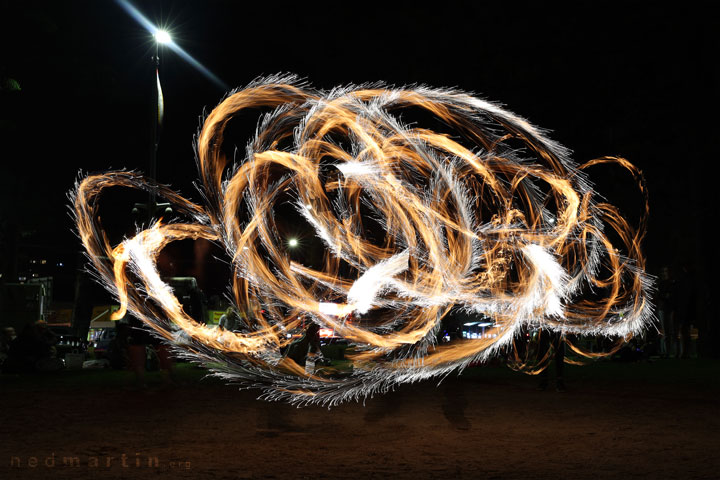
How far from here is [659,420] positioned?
30.1 feet

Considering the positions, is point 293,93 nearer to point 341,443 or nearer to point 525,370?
point 341,443

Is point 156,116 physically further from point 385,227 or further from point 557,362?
point 557,362

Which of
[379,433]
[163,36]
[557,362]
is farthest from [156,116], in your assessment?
[379,433]

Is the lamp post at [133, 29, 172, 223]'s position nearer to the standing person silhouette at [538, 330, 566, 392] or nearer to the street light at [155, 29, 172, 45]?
the street light at [155, 29, 172, 45]

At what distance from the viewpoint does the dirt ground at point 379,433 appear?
6582 mm

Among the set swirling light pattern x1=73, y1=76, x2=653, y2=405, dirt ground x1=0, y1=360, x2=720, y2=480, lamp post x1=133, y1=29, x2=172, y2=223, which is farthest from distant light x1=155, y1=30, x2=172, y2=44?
dirt ground x1=0, y1=360, x2=720, y2=480

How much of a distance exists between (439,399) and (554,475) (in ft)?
17.4

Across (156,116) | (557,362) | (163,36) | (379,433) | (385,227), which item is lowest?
(379,433)

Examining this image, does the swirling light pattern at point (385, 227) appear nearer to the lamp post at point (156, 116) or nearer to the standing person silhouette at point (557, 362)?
the standing person silhouette at point (557, 362)

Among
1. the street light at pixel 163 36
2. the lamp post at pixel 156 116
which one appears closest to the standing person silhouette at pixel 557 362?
the lamp post at pixel 156 116

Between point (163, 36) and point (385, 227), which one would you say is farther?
point (163, 36)

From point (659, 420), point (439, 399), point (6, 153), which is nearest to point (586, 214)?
point (439, 399)

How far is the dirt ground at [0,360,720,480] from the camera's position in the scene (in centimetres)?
658

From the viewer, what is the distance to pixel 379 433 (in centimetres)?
860
